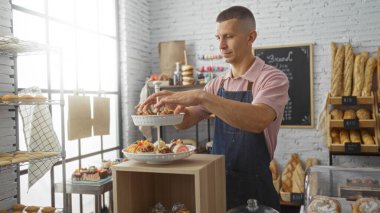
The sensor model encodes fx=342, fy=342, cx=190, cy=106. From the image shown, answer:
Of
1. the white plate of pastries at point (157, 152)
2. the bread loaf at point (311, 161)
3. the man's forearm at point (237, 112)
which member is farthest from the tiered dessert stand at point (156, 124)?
the bread loaf at point (311, 161)

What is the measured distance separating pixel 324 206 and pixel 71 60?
3252 mm

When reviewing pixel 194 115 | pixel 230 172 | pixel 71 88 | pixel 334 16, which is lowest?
pixel 230 172

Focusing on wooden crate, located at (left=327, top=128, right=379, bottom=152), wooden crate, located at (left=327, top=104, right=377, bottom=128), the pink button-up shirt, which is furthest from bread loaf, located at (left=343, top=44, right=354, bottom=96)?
the pink button-up shirt

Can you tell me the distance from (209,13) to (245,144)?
365cm

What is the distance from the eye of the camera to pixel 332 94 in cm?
416

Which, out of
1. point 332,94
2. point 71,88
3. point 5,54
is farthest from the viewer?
point 332,94

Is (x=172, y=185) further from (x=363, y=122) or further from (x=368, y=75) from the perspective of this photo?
→ (x=368, y=75)

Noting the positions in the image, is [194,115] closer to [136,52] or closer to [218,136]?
[218,136]

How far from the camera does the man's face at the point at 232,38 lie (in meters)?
1.58

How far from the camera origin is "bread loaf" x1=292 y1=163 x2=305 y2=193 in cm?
416

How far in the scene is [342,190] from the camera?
54.2 inches

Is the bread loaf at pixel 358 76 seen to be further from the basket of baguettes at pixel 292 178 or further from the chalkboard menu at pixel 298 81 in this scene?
the basket of baguettes at pixel 292 178

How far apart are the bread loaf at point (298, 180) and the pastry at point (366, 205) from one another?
300cm

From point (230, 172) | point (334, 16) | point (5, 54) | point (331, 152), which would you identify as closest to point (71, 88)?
point (5, 54)
